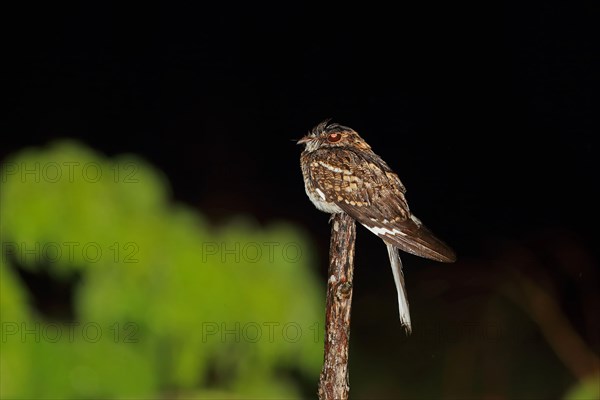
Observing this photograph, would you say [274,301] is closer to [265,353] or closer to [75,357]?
[265,353]

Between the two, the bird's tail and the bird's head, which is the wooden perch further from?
the bird's head

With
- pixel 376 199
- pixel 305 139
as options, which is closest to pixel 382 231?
pixel 376 199

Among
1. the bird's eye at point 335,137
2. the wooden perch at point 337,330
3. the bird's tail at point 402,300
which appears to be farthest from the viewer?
the bird's eye at point 335,137

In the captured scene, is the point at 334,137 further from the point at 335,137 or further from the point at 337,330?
the point at 337,330

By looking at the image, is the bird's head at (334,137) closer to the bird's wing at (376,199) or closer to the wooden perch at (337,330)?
the bird's wing at (376,199)

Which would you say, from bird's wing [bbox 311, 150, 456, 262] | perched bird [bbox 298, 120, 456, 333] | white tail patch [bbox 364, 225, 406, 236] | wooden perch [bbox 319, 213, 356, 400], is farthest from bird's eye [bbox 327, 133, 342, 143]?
wooden perch [bbox 319, 213, 356, 400]

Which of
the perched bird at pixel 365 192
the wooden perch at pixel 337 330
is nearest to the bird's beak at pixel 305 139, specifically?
the perched bird at pixel 365 192
